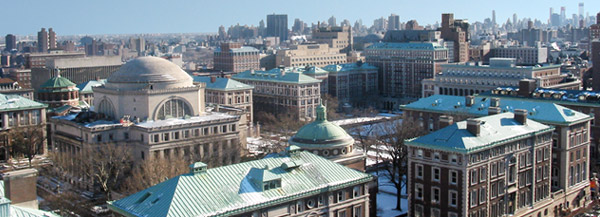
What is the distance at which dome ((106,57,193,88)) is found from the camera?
105 meters

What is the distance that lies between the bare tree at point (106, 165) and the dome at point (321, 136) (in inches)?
993

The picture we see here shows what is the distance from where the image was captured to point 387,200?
8562 cm

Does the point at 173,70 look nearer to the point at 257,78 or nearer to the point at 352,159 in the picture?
the point at 352,159

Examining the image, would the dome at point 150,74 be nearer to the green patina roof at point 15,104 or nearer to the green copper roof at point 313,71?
the green patina roof at point 15,104

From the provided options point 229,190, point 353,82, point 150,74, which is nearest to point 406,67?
point 353,82

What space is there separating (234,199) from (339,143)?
73.0 ft

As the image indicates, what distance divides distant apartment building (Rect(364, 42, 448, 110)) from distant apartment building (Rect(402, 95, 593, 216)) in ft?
276

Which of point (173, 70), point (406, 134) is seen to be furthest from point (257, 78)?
point (406, 134)

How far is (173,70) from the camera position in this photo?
356ft

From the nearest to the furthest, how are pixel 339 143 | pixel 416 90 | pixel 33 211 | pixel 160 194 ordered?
pixel 33 211 < pixel 160 194 < pixel 339 143 < pixel 416 90

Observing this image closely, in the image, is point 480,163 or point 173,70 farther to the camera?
point 173,70

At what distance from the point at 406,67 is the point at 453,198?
415 feet

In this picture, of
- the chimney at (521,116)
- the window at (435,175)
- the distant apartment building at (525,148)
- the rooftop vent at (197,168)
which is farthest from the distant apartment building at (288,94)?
the rooftop vent at (197,168)

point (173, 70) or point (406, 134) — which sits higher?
point (173, 70)
